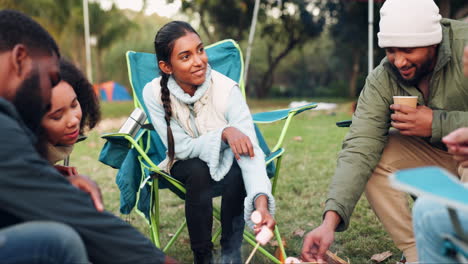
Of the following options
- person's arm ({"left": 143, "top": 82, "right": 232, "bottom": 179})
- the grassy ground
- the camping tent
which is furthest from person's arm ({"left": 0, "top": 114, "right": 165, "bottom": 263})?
the camping tent

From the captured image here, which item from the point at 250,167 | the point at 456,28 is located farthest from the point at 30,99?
the point at 456,28

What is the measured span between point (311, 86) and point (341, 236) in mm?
23879

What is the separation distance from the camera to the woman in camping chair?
205 centimetres

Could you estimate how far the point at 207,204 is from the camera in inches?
81.3

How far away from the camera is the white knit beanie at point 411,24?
1800mm

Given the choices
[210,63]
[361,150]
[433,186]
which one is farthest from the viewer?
[210,63]

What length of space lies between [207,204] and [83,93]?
27.6 inches

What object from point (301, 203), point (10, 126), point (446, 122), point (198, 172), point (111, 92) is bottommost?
point (111, 92)

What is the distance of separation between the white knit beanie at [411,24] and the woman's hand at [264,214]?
2.56ft

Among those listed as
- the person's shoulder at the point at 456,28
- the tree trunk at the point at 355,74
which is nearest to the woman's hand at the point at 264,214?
the person's shoulder at the point at 456,28

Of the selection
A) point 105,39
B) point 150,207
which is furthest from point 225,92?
point 105,39

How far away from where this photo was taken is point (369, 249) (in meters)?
2.41

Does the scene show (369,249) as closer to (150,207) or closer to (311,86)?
(150,207)

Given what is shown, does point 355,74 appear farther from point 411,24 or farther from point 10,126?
point 10,126
